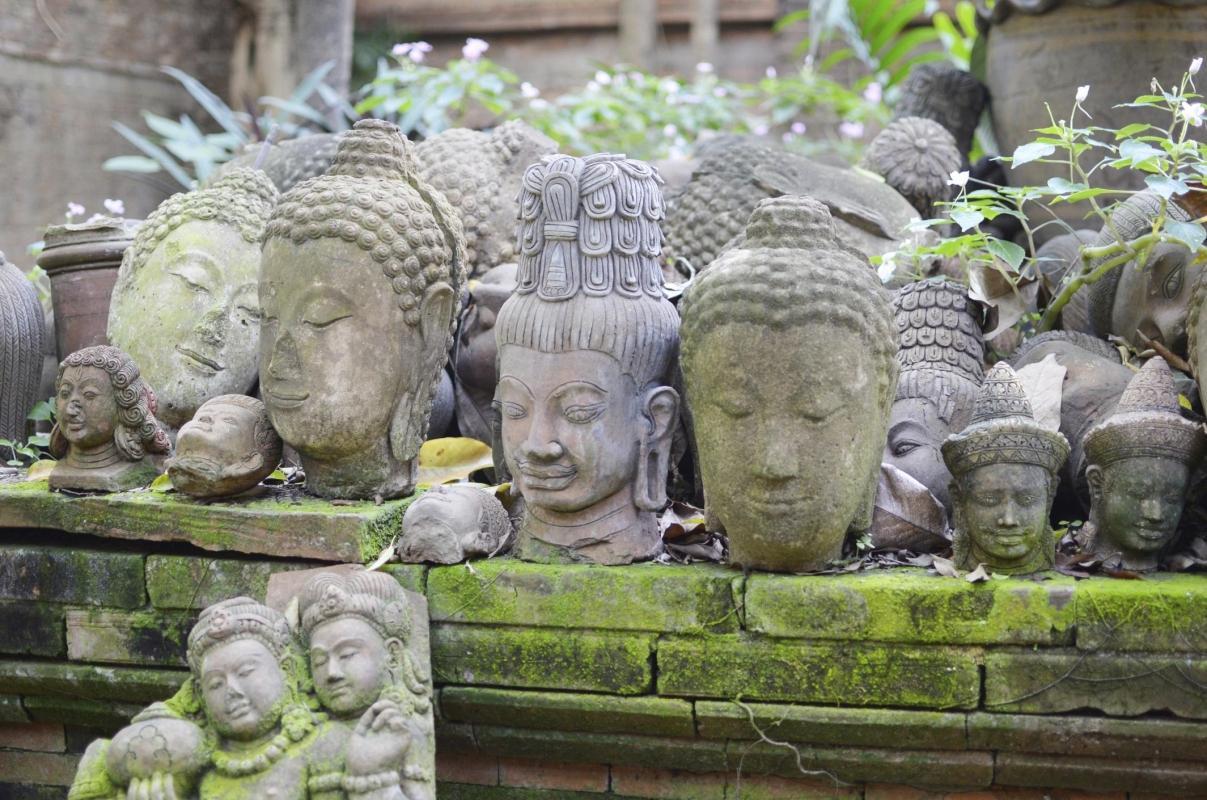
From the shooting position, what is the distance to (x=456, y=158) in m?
5.07

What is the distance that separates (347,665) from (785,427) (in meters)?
1.03

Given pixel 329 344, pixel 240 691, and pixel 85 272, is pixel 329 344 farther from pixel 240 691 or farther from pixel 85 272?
pixel 85 272

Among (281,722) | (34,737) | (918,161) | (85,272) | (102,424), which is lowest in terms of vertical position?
(34,737)

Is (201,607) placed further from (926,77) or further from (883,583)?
(926,77)

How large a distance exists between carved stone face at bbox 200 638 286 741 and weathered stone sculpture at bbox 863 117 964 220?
338 cm

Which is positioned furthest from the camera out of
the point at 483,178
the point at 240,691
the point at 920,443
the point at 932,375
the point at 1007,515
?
the point at 483,178

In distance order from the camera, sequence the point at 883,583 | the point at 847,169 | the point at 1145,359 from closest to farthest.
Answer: the point at 883,583, the point at 1145,359, the point at 847,169

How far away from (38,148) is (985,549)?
7906 mm

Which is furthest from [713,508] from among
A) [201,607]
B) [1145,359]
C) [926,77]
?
[926,77]

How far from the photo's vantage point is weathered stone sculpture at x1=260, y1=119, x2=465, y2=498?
11.5 ft

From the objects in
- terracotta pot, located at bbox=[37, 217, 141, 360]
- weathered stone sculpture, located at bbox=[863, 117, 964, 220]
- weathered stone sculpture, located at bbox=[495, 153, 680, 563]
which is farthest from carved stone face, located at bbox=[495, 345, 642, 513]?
weathered stone sculpture, located at bbox=[863, 117, 964, 220]

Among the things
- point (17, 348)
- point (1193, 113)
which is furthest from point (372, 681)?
point (1193, 113)

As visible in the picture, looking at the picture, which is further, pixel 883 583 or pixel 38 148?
pixel 38 148

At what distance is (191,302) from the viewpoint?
13.8 feet
